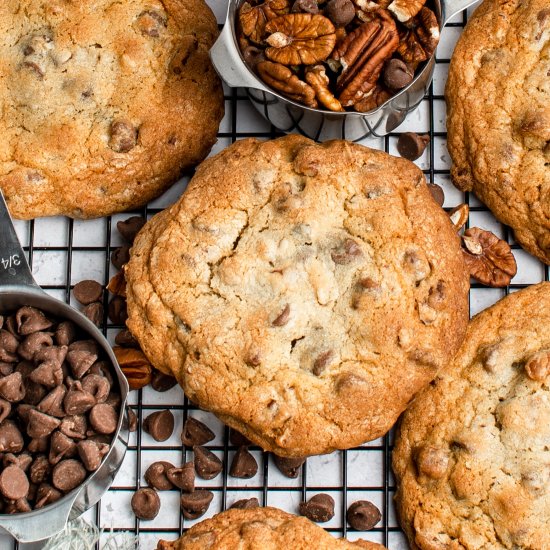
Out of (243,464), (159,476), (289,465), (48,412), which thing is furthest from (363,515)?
(48,412)

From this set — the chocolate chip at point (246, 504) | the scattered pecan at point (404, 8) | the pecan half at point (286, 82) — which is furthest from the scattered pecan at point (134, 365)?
the scattered pecan at point (404, 8)

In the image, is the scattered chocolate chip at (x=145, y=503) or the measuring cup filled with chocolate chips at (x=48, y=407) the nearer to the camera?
the measuring cup filled with chocolate chips at (x=48, y=407)

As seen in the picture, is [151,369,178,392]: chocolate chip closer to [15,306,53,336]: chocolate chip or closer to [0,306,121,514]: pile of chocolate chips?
[0,306,121,514]: pile of chocolate chips

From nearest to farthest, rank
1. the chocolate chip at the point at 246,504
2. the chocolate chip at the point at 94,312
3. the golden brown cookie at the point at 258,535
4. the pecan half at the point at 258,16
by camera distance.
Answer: the golden brown cookie at the point at 258,535, the pecan half at the point at 258,16, the chocolate chip at the point at 246,504, the chocolate chip at the point at 94,312

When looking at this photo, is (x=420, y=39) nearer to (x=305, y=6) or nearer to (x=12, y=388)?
(x=305, y=6)

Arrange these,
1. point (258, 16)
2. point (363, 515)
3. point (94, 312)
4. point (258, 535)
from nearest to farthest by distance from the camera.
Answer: point (258, 535) < point (258, 16) < point (363, 515) < point (94, 312)

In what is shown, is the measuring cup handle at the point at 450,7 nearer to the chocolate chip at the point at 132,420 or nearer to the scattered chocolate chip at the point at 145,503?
the chocolate chip at the point at 132,420

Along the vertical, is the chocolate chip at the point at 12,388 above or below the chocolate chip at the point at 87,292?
below

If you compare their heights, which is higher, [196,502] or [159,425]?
[159,425]

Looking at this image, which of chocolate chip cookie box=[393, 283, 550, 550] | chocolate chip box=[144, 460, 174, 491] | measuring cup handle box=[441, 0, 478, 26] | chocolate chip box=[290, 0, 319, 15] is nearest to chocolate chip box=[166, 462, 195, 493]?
chocolate chip box=[144, 460, 174, 491]
